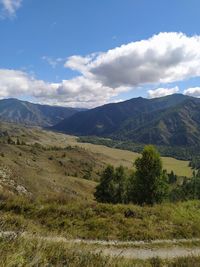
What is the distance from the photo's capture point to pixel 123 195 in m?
69.2

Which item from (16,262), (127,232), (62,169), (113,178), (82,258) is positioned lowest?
(62,169)

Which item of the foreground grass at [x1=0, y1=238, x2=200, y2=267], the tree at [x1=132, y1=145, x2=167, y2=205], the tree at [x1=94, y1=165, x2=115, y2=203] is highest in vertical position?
the foreground grass at [x1=0, y1=238, x2=200, y2=267]

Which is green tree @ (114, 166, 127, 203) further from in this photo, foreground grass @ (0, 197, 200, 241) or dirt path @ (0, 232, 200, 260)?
dirt path @ (0, 232, 200, 260)

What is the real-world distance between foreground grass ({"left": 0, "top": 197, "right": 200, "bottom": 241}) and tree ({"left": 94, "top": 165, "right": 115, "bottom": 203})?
49689mm

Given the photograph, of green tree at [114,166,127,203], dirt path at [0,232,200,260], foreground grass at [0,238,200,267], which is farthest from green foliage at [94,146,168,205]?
foreground grass at [0,238,200,267]

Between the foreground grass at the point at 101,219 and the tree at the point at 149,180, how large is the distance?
23.9 m

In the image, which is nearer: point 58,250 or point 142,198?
point 58,250

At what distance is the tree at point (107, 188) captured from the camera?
7106 cm

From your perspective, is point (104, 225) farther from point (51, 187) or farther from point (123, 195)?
point (51, 187)

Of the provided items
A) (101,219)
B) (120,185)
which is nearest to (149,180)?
(120,185)

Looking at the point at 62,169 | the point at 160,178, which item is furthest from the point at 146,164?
the point at 62,169

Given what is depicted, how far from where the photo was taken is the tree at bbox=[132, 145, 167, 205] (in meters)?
45.9

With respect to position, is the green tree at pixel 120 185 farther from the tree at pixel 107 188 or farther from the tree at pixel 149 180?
the tree at pixel 149 180

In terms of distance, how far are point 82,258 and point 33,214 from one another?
1143 centimetres
